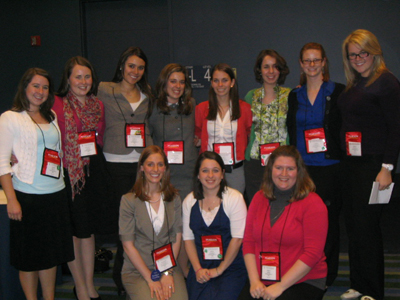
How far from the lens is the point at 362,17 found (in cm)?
513

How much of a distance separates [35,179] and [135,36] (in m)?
3.84

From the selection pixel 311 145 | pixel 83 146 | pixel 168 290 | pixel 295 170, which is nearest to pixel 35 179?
pixel 83 146

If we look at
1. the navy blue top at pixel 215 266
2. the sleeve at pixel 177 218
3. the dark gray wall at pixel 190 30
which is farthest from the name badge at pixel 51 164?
the dark gray wall at pixel 190 30

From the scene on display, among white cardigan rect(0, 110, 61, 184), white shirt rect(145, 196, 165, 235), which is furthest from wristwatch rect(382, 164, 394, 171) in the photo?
white cardigan rect(0, 110, 61, 184)

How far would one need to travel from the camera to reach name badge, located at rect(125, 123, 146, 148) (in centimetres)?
281

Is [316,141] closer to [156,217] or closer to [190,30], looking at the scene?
[156,217]

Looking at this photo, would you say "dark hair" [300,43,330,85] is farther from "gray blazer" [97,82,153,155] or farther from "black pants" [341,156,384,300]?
"gray blazer" [97,82,153,155]

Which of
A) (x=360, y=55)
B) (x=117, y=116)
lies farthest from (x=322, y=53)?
(x=117, y=116)

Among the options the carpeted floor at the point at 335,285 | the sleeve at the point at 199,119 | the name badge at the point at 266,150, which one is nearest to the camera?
the name badge at the point at 266,150

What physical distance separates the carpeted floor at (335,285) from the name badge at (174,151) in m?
1.11

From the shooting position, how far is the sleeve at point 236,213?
2.42 m

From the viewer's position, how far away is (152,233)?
248 cm

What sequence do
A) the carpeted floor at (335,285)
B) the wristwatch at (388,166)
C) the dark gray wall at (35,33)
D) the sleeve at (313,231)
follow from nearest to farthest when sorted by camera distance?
the sleeve at (313,231) → the wristwatch at (388,166) → the carpeted floor at (335,285) → the dark gray wall at (35,33)

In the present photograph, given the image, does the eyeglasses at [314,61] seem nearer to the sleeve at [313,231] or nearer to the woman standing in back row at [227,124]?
the woman standing in back row at [227,124]
